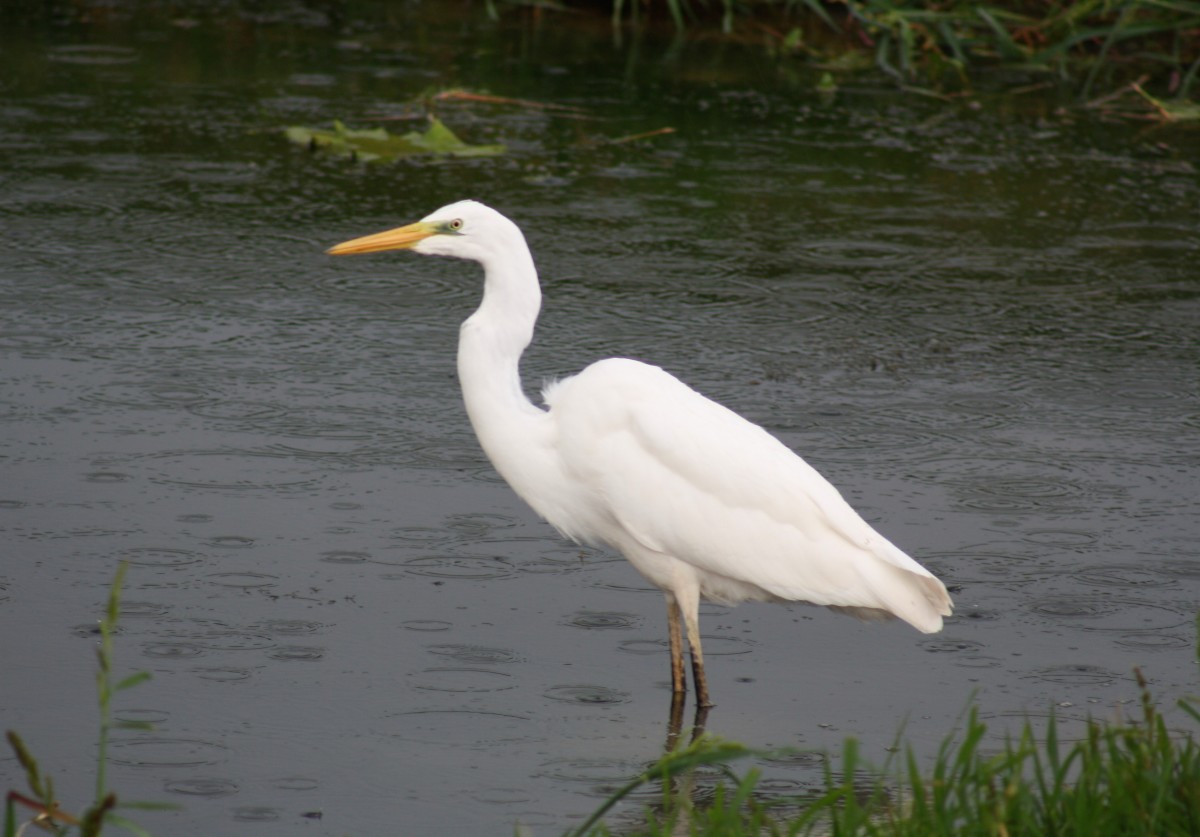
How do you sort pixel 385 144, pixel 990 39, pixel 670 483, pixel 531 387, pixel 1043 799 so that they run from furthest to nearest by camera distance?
pixel 990 39
pixel 385 144
pixel 531 387
pixel 670 483
pixel 1043 799

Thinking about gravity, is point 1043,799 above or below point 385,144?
below

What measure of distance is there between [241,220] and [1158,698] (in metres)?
4.36

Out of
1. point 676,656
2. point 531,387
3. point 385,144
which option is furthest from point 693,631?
point 385,144

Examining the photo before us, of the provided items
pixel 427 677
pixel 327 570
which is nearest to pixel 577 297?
pixel 327 570

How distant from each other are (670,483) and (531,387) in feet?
5.39

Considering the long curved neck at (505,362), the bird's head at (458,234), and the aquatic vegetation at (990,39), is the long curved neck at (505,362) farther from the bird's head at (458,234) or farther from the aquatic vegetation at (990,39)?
the aquatic vegetation at (990,39)

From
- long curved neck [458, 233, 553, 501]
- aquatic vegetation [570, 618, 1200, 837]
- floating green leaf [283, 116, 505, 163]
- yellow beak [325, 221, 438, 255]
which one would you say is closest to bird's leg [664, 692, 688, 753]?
long curved neck [458, 233, 553, 501]

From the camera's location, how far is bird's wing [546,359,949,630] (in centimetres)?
361

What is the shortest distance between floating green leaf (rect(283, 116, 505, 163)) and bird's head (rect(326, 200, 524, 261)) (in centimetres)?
385

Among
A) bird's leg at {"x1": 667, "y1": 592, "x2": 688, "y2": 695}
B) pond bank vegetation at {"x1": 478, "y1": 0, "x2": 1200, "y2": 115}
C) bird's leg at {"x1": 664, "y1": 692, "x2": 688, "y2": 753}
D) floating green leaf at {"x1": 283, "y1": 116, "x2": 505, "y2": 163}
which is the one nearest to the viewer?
bird's leg at {"x1": 664, "y1": 692, "x2": 688, "y2": 753}

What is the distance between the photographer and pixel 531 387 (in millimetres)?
5223

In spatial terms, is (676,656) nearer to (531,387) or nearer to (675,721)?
(675,721)

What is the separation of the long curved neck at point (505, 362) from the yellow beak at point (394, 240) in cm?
18

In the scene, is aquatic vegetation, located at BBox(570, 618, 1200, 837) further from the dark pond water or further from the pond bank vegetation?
the pond bank vegetation
